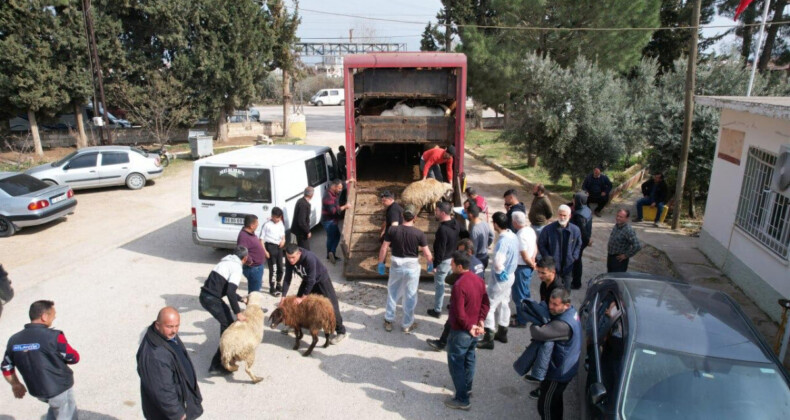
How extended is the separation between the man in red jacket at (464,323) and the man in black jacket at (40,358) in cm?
325

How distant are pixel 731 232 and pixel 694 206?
4.67 meters

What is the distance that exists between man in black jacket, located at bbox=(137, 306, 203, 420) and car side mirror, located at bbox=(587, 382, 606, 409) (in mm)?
3143

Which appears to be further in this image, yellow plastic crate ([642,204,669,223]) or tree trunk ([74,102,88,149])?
tree trunk ([74,102,88,149])

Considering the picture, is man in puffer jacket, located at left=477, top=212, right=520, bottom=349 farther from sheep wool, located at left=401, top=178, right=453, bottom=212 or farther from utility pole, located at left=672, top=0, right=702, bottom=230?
utility pole, located at left=672, top=0, right=702, bottom=230

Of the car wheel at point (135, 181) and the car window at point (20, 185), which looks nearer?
the car window at point (20, 185)

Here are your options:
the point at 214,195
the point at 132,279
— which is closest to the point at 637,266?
the point at 214,195

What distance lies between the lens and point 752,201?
805 centimetres

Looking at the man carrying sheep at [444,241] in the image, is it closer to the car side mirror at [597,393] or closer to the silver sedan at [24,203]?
the car side mirror at [597,393]

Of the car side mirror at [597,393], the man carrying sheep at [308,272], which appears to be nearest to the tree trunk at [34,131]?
the man carrying sheep at [308,272]

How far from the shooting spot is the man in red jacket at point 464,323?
4.53 meters

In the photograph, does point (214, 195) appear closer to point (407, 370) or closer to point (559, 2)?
point (407, 370)

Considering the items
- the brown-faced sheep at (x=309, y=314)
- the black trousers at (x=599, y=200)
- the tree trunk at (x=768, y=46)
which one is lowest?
the brown-faced sheep at (x=309, y=314)

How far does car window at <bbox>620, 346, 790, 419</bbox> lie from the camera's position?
11.0ft

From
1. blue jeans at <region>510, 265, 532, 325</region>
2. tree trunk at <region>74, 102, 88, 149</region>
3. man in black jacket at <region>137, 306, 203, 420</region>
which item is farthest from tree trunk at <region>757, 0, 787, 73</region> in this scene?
tree trunk at <region>74, 102, 88, 149</region>
